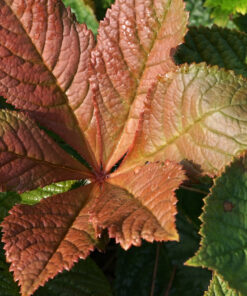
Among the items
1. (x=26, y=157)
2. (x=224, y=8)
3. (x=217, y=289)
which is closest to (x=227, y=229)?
(x=217, y=289)

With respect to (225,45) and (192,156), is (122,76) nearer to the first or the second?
(192,156)

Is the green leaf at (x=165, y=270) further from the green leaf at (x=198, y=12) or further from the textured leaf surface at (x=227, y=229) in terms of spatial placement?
the green leaf at (x=198, y=12)

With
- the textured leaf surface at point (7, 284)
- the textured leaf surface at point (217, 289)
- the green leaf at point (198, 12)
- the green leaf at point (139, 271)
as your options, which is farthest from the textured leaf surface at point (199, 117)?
the green leaf at point (198, 12)

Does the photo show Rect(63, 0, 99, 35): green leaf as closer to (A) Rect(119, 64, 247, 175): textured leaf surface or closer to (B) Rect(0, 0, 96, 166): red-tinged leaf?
(B) Rect(0, 0, 96, 166): red-tinged leaf

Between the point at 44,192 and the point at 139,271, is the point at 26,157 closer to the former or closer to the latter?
the point at 44,192

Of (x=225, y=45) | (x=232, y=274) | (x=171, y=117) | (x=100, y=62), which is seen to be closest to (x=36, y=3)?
(x=100, y=62)
